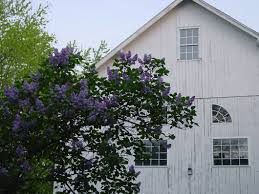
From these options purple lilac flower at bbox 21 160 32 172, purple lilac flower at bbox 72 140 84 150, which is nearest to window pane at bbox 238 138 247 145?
purple lilac flower at bbox 72 140 84 150

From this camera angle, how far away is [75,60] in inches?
340

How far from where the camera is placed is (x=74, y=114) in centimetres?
795

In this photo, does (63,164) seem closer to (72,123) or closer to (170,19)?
(72,123)

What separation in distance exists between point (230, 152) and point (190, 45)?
14.0ft

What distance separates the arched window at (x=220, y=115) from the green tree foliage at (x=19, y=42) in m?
8.05

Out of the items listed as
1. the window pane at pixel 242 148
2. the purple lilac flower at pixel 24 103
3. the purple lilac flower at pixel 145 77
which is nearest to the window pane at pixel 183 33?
the window pane at pixel 242 148

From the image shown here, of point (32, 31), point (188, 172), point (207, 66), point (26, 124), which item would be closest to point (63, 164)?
point (26, 124)

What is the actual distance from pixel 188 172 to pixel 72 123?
883 centimetres

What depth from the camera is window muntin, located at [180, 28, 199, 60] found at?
57.0 feet

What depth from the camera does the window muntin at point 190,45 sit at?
17.4 m

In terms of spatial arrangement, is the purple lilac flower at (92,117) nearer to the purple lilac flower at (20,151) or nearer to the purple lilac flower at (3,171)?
the purple lilac flower at (20,151)

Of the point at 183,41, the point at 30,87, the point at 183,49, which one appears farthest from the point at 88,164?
the point at 183,41

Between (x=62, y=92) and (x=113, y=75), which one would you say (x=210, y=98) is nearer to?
(x=113, y=75)

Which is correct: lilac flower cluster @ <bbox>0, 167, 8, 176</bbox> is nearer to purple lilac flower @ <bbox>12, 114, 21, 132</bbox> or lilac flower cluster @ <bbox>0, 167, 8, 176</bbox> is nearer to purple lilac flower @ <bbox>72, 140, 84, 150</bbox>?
purple lilac flower @ <bbox>12, 114, 21, 132</bbox>
